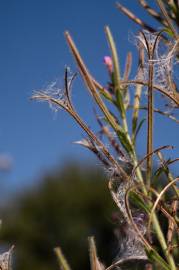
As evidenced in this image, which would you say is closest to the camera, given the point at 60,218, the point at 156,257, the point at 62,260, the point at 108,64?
the point at 156,257

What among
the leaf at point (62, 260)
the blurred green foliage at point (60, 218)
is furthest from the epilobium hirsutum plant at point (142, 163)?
the blurred green foliage at point (60, 218)

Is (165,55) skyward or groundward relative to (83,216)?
skyward

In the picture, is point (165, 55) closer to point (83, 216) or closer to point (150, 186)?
point (150, 186)

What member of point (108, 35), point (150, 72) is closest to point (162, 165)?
point (150, 72)

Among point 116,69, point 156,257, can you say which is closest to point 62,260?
point 156,257

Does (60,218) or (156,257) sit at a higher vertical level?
(156,257)

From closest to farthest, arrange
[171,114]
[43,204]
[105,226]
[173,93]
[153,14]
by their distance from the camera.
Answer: [173,93] → [171,114] → [153,14] → [105,226] → [43,204]

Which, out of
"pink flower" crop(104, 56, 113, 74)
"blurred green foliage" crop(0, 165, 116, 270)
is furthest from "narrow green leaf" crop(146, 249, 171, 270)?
"blurred green foliage" crop(0, 165, 116, 270)

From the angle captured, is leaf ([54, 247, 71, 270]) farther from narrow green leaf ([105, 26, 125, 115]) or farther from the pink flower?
the pink flower

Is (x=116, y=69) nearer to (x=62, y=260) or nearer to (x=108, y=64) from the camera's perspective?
(x=108, y=64)
